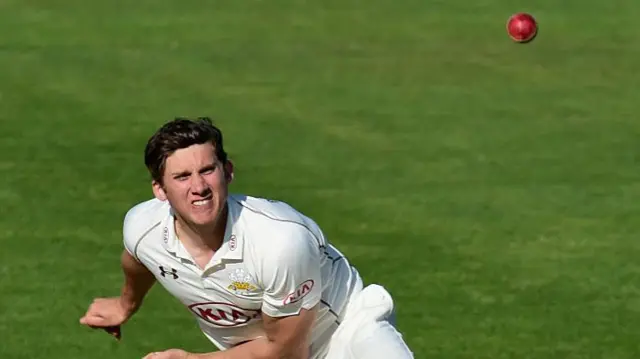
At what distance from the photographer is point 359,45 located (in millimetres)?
14461

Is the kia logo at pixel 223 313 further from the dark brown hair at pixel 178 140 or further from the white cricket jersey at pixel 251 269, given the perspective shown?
the dark brown hair at pixel 178 140

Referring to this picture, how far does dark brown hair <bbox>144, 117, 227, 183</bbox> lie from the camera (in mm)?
5906

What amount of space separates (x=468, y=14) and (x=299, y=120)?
3.47 meters

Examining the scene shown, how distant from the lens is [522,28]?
1438 centimetres

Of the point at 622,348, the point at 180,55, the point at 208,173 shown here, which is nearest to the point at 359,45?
the point at 180,55

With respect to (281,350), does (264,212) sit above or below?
above

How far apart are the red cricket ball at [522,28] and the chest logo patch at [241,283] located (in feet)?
29.1

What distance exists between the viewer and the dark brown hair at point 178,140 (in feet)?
19.4

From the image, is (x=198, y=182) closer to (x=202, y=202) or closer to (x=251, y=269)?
(x=202, y=202)

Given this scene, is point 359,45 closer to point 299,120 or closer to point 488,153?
point 299,120

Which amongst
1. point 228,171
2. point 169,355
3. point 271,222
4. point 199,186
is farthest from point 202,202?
point 169,355

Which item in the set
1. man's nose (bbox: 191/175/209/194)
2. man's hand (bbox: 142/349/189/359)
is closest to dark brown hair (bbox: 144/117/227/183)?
man's nose (bbox: 191/175/209/194)

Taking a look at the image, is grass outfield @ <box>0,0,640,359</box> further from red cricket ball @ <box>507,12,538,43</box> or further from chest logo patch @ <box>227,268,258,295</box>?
chest logo patch @ <box>227,268,258,295</box>

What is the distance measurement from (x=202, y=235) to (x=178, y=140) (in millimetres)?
508
